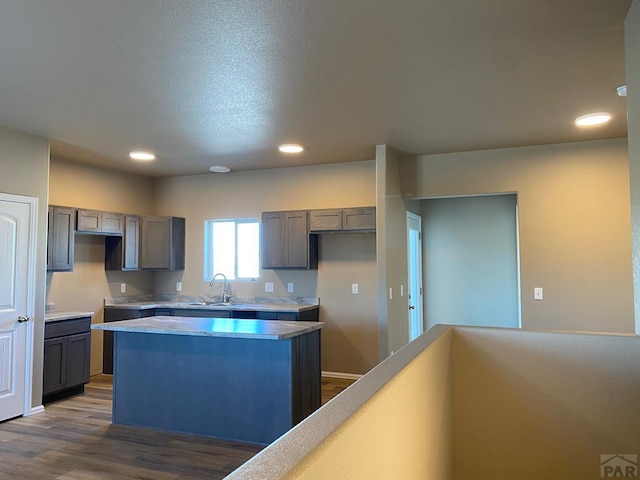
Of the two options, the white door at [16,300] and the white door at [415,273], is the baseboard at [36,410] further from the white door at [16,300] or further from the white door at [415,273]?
Result: the white door at [415,273]

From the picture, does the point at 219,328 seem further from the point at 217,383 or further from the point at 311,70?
the point at 311,70

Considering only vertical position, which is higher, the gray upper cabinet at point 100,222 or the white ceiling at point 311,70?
the white ceiling at point 311,70

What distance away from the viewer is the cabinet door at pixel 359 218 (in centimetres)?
521

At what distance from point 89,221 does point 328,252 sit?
274 centimetres

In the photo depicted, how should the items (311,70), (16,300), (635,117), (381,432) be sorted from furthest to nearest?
1. (16,300)
2. (311,70)
3. (635,117)
4. (381,432)

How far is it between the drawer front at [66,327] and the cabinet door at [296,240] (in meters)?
2.25

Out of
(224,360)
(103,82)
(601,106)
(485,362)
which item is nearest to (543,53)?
(601,106)

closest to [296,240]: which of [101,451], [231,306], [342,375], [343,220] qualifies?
[343,220]

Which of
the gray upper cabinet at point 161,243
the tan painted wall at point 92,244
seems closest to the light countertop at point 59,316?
the tan painted wall at point 92,244

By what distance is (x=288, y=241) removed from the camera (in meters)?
5.55

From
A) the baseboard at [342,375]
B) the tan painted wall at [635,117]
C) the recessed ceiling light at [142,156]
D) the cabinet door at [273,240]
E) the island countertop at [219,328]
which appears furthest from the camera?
the cabinet door at [273,240]

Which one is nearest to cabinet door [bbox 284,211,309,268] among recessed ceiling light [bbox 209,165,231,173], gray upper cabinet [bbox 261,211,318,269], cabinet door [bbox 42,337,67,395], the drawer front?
gray upper cabinet [bbox 261,211,318,269]

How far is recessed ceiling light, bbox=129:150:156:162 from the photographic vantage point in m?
4.95

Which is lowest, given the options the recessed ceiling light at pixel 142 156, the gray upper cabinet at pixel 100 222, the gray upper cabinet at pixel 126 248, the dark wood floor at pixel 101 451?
the dark wood floor at pixel 101 451
